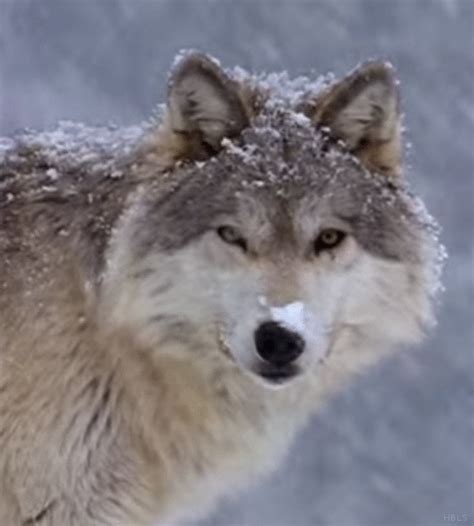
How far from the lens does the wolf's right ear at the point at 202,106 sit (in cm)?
565

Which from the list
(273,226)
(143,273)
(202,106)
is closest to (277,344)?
(273,226)

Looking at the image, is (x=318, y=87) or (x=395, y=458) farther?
(x=395, y=458)

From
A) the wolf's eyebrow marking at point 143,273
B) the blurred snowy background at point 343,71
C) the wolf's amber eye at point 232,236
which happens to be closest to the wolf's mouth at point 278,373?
the wolf's amber eye at point 232,236

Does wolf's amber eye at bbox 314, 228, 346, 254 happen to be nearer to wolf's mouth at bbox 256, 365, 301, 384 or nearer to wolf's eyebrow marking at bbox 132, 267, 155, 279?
wolf's mouth at bbox 256, 365, 301, 384

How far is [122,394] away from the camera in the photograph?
5746mm

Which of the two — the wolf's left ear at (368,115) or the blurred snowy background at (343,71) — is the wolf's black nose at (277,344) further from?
the blurred snowy background at (343,71)

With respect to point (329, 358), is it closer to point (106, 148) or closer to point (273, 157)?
point (273, 157)

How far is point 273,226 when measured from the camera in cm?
552

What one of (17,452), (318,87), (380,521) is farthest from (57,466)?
(380,521)

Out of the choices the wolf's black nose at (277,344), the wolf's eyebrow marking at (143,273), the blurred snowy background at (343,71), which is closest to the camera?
the wolf's black nose at (277,344)

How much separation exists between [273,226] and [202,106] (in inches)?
20.4

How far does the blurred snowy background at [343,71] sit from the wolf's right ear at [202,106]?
12055 mm

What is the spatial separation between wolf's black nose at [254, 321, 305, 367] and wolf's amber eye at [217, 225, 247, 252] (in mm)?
366

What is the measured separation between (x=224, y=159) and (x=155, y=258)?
16.6 inches
